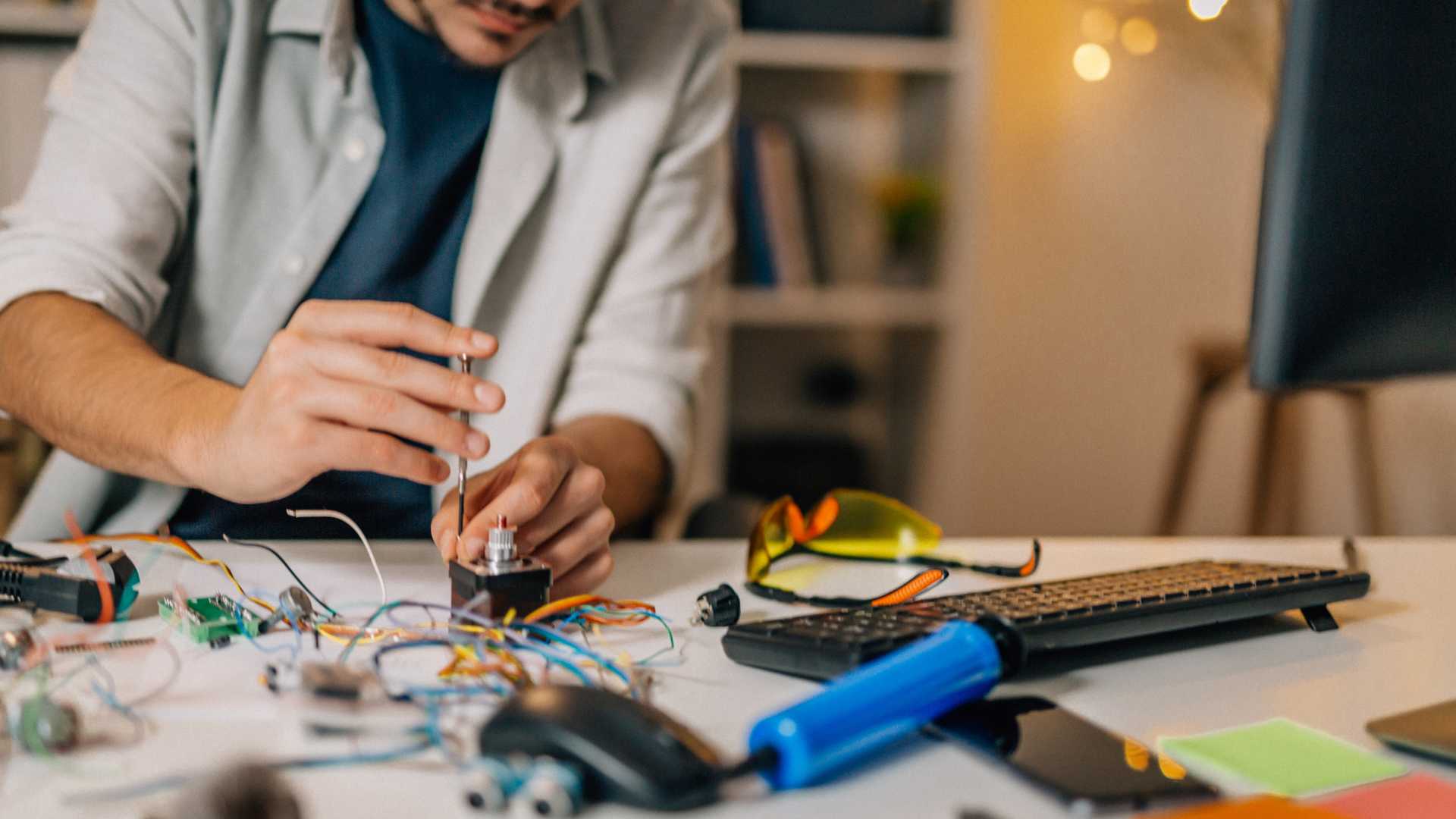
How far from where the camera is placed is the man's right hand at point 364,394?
1.88ft

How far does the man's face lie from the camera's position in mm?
961

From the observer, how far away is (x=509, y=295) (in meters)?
1.14

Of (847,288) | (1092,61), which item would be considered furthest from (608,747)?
(1092,61)

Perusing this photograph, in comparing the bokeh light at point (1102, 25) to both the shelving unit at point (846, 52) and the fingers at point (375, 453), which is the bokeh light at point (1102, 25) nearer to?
the shelving unit at point (846, 52)

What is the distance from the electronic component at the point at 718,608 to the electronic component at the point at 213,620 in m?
0.23

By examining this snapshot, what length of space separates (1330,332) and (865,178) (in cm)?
175

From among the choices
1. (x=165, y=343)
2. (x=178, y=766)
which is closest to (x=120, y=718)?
(x=178, y=766)

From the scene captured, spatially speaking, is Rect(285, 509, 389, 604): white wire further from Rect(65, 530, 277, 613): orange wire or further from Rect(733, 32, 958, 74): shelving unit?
Rect(733, 32, 958, 74): shelving unit

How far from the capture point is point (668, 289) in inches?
46.9

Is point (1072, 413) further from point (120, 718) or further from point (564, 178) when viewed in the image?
point (120, 718)

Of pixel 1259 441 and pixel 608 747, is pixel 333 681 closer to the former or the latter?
pixel 608 747

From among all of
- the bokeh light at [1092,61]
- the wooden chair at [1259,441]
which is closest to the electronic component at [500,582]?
the wooden chair at [1259,441]

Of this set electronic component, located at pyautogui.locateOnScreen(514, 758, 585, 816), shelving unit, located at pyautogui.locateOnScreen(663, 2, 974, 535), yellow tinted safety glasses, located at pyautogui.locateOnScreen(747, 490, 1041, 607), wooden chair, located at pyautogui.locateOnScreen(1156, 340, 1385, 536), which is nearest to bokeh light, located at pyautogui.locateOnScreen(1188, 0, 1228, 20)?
shelving unit, located at pyautogui.locateOnScreen(663, 2, 974, 535)

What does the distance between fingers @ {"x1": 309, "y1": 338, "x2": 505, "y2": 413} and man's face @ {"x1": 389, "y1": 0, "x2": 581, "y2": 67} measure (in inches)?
19.1
